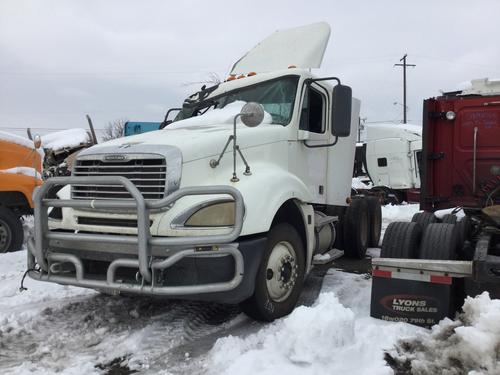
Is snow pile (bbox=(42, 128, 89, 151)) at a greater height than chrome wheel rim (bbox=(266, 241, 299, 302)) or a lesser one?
greater

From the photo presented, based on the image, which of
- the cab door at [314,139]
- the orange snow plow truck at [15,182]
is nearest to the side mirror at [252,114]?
the cab door at [314,139]

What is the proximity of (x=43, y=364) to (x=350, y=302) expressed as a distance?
295 centimetres

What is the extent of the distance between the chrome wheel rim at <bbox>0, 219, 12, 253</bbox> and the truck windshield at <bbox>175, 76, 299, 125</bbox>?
4336 mm

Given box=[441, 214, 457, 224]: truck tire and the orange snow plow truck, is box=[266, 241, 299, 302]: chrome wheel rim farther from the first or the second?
the orange snow plow truck

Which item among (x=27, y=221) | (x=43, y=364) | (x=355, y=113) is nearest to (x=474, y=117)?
(x=355, y=113)

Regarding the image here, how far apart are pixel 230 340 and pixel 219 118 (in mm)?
2471

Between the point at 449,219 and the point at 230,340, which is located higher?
the point at 449,219

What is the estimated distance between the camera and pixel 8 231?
768 centimetres

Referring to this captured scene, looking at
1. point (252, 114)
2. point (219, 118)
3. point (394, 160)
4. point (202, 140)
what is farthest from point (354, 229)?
point (394, 160)

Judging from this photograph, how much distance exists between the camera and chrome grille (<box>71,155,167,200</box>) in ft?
12.6

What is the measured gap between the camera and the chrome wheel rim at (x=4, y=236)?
25.1 ft

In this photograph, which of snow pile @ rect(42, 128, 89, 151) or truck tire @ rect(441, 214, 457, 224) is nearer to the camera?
truck tire @ rect(441, 214, 457, 224)

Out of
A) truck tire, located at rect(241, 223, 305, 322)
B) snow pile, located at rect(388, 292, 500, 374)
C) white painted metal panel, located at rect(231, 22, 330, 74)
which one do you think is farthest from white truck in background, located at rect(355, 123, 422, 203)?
snow pile, located at rect(388, 292, 500, 374)

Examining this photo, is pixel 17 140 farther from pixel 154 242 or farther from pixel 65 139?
pixel 154 242
